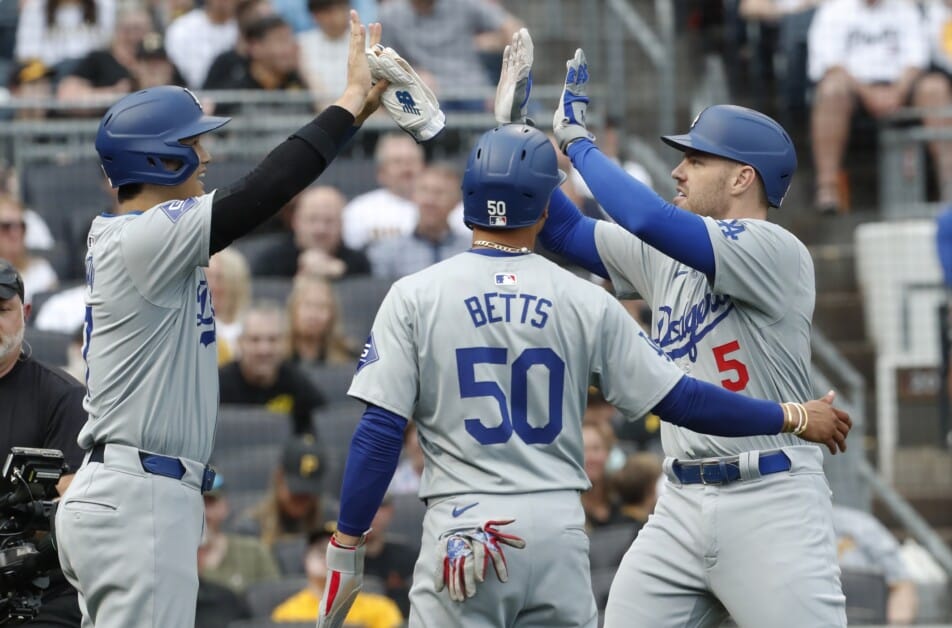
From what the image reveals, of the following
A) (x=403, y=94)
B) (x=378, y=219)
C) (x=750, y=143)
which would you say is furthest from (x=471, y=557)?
(x=378, y=219)

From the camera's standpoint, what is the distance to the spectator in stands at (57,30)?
10.3 m

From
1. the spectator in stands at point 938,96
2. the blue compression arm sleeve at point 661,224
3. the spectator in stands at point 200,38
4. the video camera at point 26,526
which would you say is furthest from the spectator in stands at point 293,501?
the spectator in stands at point 938,96

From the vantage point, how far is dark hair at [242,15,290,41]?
10.1 metres

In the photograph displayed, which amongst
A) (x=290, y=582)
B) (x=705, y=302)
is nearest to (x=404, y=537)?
(x=290, y=582)

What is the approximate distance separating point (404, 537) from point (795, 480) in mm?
3508

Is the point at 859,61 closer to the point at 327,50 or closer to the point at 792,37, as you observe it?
the point at 792,37

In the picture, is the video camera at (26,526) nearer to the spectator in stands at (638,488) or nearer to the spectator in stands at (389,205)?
the spectator in stands at (638,488)

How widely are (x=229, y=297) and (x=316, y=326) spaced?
0.47 meters

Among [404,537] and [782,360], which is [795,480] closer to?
[782,360]

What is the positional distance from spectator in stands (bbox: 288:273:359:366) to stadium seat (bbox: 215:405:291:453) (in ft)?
1.47

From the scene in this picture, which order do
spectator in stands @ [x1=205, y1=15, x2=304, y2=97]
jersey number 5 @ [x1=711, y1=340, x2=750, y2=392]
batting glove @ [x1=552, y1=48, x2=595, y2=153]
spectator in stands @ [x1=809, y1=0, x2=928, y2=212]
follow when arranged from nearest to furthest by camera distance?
jersey number 5 @ [x1=711, y1=340, x2=750, y2=392] → batting glove @ [x1=552, y1=48, x2=595, y2=153] → spectator in stands @ [x1=205, y1=15, x2=304, y2=97] → spectator in stands @ [x1=809, y1=0, x2=928, y2=212]

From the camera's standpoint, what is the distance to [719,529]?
4.82m

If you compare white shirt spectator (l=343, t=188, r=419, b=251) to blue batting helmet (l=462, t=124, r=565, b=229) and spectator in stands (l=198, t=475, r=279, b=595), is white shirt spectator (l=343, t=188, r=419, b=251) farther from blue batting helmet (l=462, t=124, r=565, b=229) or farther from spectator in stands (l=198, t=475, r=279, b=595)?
blue batting helmet (l=462, t=124, r=565, b=229)

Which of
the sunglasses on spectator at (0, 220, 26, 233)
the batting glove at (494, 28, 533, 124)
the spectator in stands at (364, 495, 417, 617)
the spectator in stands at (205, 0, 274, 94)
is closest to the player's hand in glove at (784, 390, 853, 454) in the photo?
the batting glove at (494, 28, 533, 124)
